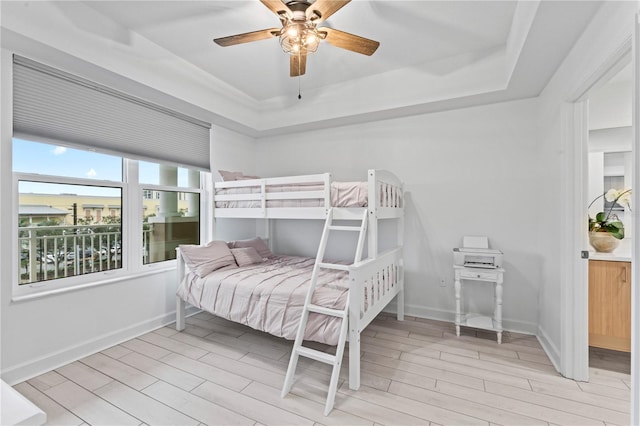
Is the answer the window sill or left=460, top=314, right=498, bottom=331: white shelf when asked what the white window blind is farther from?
left=460, top=314, right=498, bottom=331: white shelf

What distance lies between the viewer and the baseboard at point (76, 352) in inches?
81.5

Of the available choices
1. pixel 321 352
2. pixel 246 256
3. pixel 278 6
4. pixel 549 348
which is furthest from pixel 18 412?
pixel 549 348

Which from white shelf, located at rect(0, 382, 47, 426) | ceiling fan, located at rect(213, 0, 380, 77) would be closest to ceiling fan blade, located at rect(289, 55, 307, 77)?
ceiling fan, located at rect(213, 0, 380, 77)

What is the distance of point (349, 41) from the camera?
2.04 metres

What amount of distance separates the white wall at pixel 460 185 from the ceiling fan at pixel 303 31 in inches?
59.0

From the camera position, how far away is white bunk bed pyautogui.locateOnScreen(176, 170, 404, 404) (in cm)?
207

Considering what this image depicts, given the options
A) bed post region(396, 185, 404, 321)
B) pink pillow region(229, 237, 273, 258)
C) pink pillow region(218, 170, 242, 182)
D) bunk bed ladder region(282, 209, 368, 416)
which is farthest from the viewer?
pink pillow region(229, 237, 273, 258)

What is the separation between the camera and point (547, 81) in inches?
98.6

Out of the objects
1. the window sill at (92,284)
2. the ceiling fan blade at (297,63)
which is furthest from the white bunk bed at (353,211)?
the ceiling fan blade at (297,63)

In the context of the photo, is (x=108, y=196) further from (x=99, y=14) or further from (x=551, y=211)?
(x=551, y=211)

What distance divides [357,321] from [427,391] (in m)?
0.66

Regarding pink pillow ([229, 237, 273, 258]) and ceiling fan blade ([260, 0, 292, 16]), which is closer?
ceiling fan blade ([260, 0, 292, 16])

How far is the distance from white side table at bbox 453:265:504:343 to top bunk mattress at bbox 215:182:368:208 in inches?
48.3

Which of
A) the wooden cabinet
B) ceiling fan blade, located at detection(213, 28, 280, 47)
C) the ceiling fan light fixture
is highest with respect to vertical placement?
ceiling fan blade, located at detection(213, 28, 280, 47)
